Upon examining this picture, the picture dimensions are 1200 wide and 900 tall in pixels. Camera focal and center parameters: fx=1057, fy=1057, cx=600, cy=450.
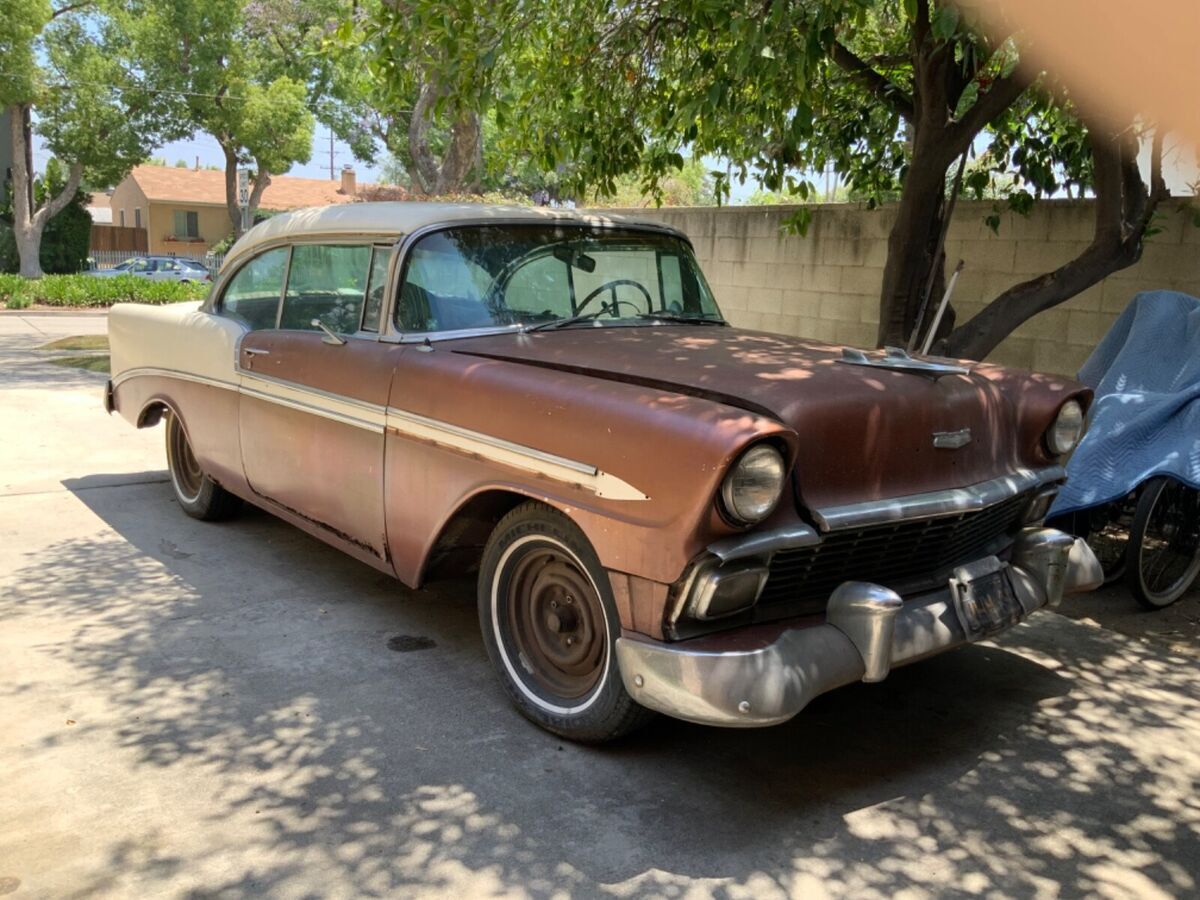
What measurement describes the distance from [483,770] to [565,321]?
1.85m

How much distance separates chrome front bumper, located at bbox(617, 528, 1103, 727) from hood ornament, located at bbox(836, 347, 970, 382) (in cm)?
77

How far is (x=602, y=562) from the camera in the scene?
3146mm

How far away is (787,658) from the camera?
9.64 ft

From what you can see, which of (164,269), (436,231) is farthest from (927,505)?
(164,269)

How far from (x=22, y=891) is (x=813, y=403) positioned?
2511 millimetres

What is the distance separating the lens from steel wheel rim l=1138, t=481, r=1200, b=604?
5031mm

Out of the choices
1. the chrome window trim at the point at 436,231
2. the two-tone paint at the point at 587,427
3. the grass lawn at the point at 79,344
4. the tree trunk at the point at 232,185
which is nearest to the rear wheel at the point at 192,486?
the two-tone paint at the point at 587,427

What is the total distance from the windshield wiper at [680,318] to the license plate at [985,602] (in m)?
1.83

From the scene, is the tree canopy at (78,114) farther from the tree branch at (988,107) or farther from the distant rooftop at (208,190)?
the tree branch at (988,107)

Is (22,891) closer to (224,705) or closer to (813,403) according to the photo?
(224,705)

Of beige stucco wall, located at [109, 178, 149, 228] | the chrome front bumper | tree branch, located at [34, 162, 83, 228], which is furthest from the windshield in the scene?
beige stucco wall, located at [109, 178, 149, 228]

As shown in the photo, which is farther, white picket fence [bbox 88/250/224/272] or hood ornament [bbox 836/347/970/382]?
white picket fence [bbox 88/250/224/272]

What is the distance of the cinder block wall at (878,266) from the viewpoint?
6.92m

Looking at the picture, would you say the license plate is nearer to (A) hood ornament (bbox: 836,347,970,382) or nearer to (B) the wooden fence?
(A) hood ornament (bbox: 836,347,970,382)
